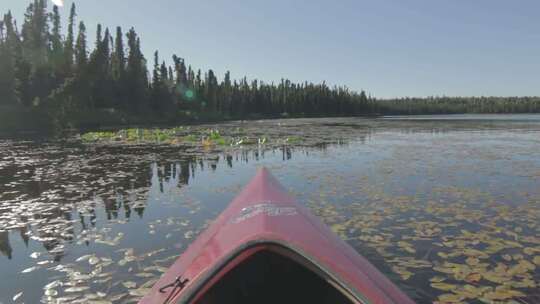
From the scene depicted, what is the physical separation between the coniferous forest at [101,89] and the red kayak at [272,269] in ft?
162

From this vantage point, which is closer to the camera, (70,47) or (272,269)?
(272,269)

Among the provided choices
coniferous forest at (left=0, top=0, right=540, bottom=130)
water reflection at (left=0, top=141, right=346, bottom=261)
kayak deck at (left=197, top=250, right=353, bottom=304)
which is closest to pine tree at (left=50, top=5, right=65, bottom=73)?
coniferous forest at (left=0, top=0, right=540, bottom=130)

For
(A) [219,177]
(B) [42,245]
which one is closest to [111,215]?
(B) [42,245]

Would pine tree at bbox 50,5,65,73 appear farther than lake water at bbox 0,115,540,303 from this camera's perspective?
Yes

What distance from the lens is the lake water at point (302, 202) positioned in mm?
4832

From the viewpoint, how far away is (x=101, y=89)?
65000 millimetres

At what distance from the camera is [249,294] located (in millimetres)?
4125

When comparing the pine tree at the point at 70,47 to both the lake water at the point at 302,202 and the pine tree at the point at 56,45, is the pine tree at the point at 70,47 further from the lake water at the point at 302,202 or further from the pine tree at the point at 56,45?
the lake water at the point at 302,202

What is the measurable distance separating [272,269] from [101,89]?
226 ft

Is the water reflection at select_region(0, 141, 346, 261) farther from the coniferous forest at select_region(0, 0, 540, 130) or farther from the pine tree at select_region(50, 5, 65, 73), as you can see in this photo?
the pine tree at select_region(50, 5, 65, 73)

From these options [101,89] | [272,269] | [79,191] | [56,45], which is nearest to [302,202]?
[272,269]

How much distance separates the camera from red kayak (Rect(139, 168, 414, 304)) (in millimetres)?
2775

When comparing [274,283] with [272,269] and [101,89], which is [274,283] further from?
[101,89]

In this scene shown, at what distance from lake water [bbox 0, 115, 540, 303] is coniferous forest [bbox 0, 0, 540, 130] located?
41.2 meters
